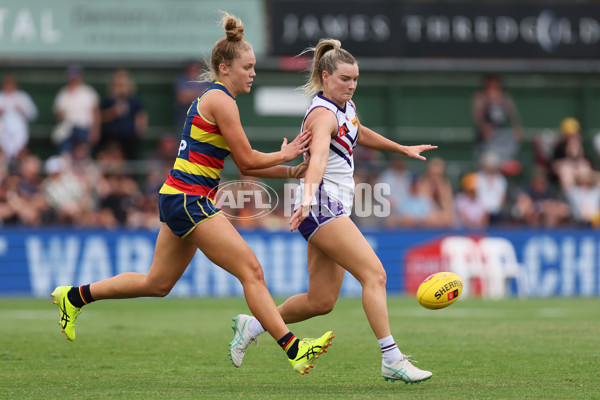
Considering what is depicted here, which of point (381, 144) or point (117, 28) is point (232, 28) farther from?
point (117, 28)

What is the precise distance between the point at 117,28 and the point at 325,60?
12127 millimetres

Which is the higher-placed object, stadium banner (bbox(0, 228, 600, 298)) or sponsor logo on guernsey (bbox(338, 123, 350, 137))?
sponsor logo on guernsey (bbox(338, 123, 350, 137))

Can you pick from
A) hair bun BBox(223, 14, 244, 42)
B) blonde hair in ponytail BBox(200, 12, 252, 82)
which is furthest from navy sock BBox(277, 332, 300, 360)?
hair bun BBox(223, 14, 244, 42)

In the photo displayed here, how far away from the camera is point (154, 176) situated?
1706 cm

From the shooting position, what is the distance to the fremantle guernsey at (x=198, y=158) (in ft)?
23.4

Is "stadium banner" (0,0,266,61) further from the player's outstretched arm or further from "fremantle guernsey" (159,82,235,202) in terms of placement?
"fremantle guernsey" (159,82,235,202)

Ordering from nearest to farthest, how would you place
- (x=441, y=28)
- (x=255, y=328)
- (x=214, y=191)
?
1. (x=214, y=191)
2. (x=255, y=328)
3. (x=441, y=28)

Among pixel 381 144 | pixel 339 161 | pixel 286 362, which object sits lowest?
pixel 286 362

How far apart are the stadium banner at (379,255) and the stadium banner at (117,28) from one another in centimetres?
415

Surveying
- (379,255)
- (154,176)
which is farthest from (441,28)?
(154,176)

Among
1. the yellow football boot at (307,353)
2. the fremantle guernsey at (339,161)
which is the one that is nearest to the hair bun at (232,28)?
the fremantle guernsey at (339,161)

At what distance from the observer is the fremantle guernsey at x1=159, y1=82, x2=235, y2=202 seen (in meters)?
7.13

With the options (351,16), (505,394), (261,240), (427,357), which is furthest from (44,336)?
(351,16)

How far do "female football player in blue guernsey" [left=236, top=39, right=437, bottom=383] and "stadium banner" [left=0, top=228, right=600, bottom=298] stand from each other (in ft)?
28.8
